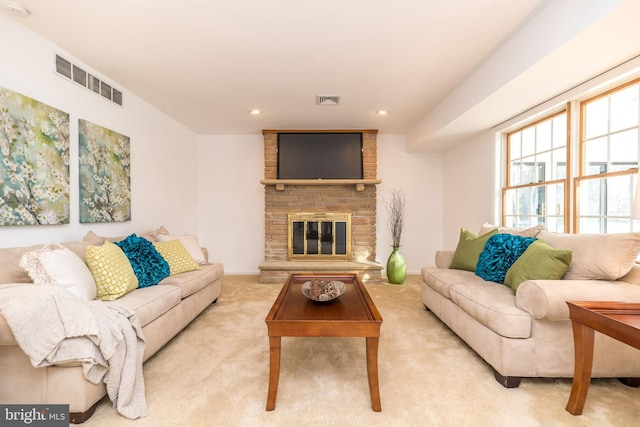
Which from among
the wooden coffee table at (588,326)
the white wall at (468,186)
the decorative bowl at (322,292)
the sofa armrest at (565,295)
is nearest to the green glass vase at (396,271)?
the white wall at (468,186)

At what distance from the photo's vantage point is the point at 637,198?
60.8 inches

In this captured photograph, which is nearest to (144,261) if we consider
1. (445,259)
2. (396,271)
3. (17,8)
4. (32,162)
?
(32,162)

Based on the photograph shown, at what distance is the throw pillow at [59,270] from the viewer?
1864 mm

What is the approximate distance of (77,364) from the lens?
1.58 metres

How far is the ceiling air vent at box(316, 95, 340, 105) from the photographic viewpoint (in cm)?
365

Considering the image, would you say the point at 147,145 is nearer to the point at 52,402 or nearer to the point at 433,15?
the point at 52,402

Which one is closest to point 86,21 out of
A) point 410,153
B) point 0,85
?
point 0,85

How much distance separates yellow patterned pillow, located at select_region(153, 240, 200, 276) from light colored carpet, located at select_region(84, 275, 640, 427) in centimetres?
66

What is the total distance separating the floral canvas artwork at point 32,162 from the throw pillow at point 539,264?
3.62m

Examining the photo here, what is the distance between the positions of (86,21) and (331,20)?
1785 millimetres

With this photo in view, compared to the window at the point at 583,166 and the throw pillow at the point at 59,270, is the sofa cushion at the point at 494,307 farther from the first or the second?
the throw pillow at the point at 59,270

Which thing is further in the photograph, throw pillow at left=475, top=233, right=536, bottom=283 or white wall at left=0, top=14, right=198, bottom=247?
throw pillow at left=475, top=233, right=536, bottom=283

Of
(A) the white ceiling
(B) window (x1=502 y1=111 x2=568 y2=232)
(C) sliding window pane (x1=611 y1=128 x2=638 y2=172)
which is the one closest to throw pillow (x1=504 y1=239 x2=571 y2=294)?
(C) sliding window pane (x1=611 y1=128 x2=638 y2=172)

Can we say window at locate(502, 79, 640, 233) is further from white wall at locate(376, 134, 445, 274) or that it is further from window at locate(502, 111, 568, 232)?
white wall at locate(376, 134, 445, 274)
